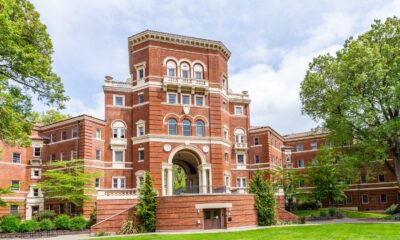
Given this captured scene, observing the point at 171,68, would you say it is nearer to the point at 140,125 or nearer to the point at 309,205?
the point at 140,125

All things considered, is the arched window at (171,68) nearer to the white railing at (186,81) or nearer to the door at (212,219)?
the white railing at (186,81)

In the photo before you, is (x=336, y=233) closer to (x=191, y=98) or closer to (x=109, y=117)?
(x=191, y=98)

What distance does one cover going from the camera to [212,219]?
34188 millimetres

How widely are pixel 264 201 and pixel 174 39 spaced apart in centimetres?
2077

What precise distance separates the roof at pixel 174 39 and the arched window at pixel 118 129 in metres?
9.42

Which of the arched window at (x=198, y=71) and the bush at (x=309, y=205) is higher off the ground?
the arched window at (x=198, y=71)

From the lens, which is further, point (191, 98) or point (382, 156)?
point (191, 98)

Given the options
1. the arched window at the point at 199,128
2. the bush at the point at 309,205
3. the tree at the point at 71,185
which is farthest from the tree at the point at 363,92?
the tree at the point at 71,185

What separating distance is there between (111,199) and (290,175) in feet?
81.3

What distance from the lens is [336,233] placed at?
2605 cm

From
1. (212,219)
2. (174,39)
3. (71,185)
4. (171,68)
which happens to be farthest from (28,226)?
(174,39)

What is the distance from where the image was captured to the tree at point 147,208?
3281cm

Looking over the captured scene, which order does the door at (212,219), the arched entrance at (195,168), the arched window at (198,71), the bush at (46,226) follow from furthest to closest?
the arched window at (198,71)
the arched entrance at (195,168)
the door at (212,219)
the bush at (46,226)

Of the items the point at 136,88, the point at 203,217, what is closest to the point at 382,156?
the point at 203,217
